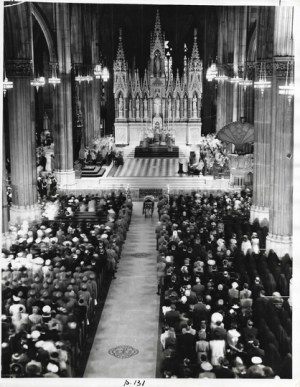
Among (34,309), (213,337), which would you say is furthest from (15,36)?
(213,337)

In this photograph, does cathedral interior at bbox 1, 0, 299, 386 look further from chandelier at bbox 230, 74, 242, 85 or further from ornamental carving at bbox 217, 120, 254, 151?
chandelier at bbox 230, 74, 242, 85

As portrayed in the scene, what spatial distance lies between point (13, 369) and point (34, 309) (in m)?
3.32

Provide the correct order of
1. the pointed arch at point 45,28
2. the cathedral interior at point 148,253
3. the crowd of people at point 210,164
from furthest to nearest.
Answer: the crowd of people at point 210,164 → the pointed arch at point 45,28 → the cathedral interior at point 148,253

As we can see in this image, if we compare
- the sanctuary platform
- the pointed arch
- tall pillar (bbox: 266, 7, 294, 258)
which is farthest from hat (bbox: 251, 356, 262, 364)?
the sanctuary platform

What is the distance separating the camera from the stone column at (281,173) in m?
24.3

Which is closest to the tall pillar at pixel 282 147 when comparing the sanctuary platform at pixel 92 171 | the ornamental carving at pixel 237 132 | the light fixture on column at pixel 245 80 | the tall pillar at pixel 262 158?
the tall pillar at pixel 262 158

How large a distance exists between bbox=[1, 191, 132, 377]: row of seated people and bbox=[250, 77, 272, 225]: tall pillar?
22.6ft

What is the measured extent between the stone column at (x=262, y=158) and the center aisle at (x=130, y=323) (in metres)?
5.57

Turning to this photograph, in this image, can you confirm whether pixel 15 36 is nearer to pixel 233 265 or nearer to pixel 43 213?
pixel 43 213

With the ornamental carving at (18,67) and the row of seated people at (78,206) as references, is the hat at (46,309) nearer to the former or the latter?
the row of seated people at (78,206)

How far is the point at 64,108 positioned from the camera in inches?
1593

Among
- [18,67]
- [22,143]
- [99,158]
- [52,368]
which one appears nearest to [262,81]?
[18,67]

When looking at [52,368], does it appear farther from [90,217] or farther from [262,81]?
[262,81]

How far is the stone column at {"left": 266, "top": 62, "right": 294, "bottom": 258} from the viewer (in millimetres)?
24312
